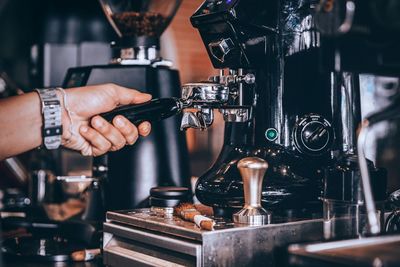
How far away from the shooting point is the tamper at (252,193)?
118 cm

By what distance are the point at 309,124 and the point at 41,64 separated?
1.47 meters

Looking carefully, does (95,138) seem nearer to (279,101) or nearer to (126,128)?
(126,128)

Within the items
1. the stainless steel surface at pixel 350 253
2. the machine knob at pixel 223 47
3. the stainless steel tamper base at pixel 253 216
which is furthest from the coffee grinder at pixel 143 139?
the stainless steel surface at pixel 350 253

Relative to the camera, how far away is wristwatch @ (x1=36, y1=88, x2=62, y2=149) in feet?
4.61

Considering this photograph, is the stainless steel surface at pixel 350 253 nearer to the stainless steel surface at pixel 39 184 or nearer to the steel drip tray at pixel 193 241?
the steel drip tray at pixel 193 241

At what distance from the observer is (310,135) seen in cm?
135

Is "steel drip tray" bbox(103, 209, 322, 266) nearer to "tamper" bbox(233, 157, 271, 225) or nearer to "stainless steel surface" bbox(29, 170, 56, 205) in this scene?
"tamper" bbox(233, 157, 271, 225)

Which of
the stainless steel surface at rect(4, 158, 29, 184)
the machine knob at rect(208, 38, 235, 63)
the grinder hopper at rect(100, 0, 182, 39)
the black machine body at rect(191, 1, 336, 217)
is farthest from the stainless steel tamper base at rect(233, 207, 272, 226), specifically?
the stainless steel surface at rect(4, 158, 29, 184)

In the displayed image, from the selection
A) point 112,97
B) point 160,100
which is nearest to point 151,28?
point 112,97

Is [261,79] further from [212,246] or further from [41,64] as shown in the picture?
[41,64]

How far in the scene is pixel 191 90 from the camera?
4.31 ft

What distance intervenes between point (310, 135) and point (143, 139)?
1.59ft

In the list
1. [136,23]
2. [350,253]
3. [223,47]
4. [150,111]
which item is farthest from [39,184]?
[350,253]

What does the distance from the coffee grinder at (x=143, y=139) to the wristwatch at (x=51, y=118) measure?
0.86 ft
